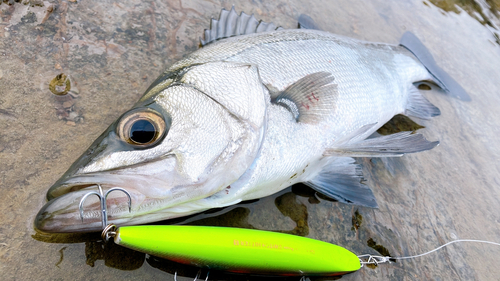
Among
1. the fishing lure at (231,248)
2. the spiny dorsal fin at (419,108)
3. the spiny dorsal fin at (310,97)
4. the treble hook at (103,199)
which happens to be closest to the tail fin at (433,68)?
the spiny dorsal fin at (419,108)

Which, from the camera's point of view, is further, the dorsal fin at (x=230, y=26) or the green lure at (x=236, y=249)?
the dorsal fin at (x=230, y=26)

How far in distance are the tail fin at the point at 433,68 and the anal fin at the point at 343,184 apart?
2095 mm

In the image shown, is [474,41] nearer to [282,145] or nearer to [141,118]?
[282,145]

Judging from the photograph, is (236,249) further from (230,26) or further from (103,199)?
(230,26)

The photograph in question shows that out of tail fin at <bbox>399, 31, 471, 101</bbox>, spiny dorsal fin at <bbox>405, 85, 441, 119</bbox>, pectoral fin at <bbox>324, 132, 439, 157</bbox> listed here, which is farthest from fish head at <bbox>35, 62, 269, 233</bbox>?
tail fin at <bbox>399, 31, 471, 101</bbox>

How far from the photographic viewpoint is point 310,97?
191cm

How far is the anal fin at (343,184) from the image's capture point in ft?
6.48

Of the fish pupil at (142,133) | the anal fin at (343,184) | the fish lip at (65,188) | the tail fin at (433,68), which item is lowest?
the fish lip at (65,188)

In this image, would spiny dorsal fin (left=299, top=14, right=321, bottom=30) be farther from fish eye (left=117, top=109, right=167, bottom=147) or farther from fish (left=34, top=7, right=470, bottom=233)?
fish eye (left=117, top=109, right=167, bottom=147)

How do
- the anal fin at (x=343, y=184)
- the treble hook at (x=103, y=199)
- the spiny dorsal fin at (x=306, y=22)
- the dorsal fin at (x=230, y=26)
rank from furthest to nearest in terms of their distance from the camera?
the spiny dorsal fin at (x=306, y=22)
the dorsal fin at (x=230, y=26)
the anal fin at (x=343, y=184)
the treble hook at (x=103, y=199)

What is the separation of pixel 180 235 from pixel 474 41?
503 centimetres

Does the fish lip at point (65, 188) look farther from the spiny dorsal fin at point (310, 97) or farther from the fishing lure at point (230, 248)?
the spiny dorsal fin at point (310, 97)

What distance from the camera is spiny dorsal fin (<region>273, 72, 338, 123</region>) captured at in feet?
6.05

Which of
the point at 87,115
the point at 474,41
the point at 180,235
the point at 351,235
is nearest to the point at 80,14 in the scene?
the point at 87,115
